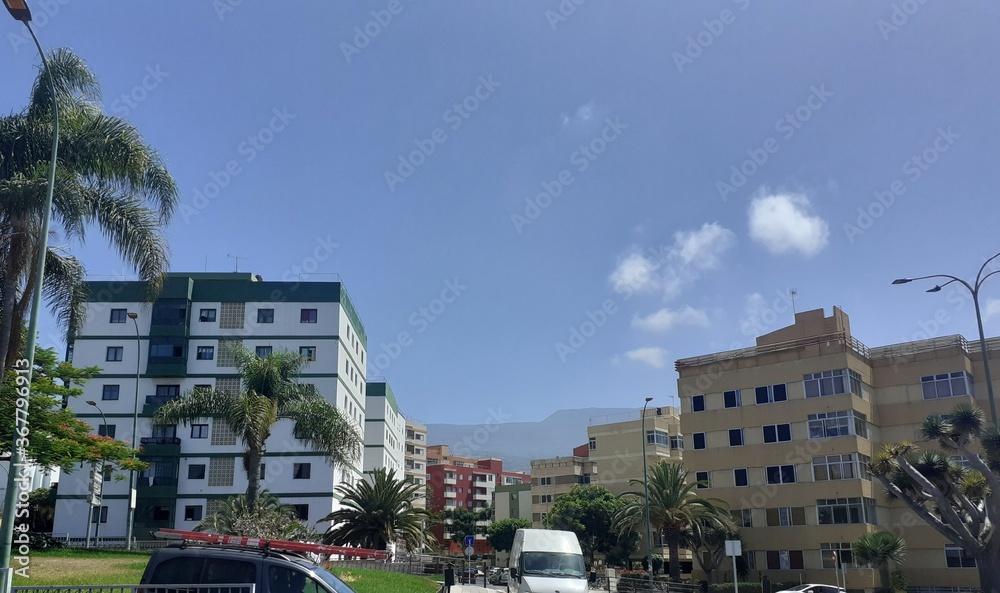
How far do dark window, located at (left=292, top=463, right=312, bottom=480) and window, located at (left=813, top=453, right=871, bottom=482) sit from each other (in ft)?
105

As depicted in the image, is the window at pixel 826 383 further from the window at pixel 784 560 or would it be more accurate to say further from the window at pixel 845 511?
the window at pixel 784 560

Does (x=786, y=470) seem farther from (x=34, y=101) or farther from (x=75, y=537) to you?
(x=75, y=537)

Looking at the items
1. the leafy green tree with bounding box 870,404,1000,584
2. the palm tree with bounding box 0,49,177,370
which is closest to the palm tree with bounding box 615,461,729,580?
the leafy green tree with bounding box 870,404,1000,584

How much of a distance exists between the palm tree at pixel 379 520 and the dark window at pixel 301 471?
12.4 m

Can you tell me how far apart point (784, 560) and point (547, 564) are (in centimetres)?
2782

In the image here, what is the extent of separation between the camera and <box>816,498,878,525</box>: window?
1688 inches

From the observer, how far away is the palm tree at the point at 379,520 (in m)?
41.8

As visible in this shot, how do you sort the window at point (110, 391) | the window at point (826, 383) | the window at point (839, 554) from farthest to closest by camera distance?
the window at point (110, 391) → the window at point (826, 383) → the window at point (839, 554)

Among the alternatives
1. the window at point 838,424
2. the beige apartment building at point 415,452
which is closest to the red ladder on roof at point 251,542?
the window at point 838,424

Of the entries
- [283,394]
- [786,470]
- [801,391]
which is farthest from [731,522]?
[283,394]

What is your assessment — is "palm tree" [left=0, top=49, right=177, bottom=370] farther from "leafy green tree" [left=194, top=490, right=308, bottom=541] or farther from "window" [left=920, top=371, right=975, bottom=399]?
"window" [left=920, top=371, right=975, bottom=399]

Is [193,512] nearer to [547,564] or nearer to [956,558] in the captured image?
[547,564]

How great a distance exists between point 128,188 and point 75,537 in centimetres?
4236

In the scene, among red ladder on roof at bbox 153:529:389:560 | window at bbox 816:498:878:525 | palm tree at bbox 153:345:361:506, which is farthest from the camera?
window at bbox 816:498:878:525
